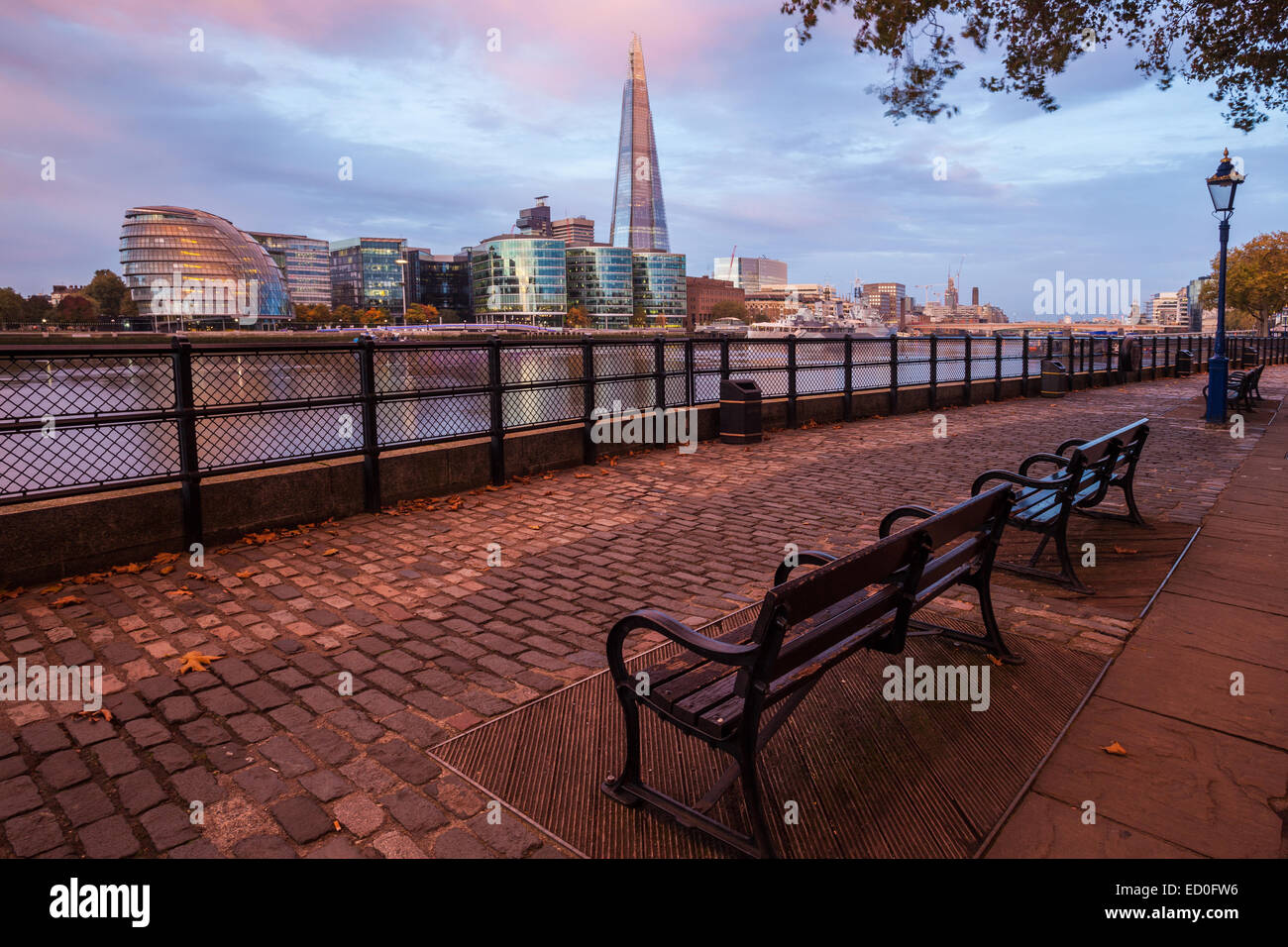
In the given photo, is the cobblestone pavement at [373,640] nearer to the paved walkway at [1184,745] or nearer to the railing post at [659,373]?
the paved walkway at [1184,745]

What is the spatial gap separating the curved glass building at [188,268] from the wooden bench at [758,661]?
121664mm

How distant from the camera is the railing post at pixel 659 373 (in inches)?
448

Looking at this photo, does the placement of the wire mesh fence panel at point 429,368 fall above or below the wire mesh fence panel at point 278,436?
above

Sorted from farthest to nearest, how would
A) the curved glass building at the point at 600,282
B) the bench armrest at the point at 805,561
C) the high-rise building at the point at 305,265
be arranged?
the high-rise building at the point at 305,265
the curved glass building at the point at 600,282
the bench armrest at the point at 805,561

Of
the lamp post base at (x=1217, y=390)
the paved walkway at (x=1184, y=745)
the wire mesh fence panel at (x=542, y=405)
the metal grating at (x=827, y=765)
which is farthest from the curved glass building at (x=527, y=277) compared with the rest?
the metal grating at (x=827, y=765)

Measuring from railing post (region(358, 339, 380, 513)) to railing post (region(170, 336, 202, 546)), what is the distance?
5.15 feet

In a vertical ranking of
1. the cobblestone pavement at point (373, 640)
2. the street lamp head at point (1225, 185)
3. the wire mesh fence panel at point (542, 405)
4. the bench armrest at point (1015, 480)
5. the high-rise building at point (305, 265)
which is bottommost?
the cobblestone pavement at point (373, 640)

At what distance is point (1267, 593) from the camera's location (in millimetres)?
5293

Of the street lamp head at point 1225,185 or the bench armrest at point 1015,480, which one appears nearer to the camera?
the bench armrest at point 1015,480

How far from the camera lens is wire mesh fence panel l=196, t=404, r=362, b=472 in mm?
6820

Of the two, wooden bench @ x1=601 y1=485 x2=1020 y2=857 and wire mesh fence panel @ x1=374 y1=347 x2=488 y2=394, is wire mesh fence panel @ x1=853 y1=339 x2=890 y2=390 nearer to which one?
wire mesh fence panel @ x1=374 y1=347 x2=488 y2=394
